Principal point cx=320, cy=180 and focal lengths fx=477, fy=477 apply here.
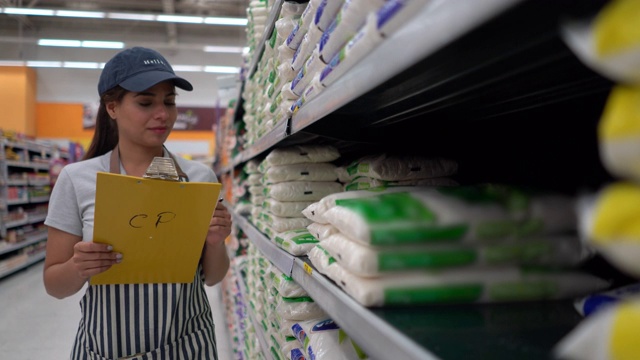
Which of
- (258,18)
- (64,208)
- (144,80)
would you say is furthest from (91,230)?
(258,18)

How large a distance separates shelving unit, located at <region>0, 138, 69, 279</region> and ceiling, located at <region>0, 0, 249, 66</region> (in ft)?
13.8

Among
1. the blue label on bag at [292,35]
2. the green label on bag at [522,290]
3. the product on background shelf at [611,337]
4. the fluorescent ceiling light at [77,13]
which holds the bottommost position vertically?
the green label on bag at [522,290]

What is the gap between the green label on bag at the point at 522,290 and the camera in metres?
0.79

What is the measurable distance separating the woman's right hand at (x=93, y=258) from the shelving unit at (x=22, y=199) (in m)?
6.56

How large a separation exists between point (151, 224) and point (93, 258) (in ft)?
0.66

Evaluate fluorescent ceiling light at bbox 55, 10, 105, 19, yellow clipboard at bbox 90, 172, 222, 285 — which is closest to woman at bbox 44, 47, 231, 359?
yellow clipboard at bbox 90, 172, 222, 285

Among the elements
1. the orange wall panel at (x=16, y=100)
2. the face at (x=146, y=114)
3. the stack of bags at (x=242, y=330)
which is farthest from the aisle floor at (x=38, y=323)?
the orange wall panel at (x=16, y=100)

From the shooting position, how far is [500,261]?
2.61ft

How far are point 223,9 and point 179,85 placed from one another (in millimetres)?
11800

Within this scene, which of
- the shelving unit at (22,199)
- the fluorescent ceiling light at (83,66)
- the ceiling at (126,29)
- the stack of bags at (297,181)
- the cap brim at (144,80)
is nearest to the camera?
the cap brim at (144,80)

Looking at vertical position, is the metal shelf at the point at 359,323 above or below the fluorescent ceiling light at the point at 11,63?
below

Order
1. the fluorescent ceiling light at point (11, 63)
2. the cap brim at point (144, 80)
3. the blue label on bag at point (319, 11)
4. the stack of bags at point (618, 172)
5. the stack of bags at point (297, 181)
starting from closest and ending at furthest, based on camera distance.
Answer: the stack of bags at point (618, 172)
the blue label on bag at point (319, 11)
the cap brim at point (144, 80)
the stack of bags at point (297, 181)
the fluorescent ceiling light at point (11, 63)

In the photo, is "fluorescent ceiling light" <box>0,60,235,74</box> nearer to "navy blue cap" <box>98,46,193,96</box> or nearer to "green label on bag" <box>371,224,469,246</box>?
"navy blue cap" <box>98,46,193,96</box>

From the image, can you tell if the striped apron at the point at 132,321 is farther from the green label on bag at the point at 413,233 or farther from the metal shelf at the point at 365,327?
the green label on bag at the point at 413,233
